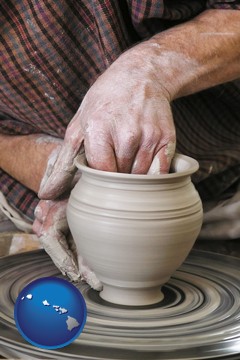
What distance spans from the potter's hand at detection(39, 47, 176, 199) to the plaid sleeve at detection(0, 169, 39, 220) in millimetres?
571

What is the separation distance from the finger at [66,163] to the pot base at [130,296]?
9.1 inches

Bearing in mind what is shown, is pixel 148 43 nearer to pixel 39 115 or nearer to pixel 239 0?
pixel 239 0

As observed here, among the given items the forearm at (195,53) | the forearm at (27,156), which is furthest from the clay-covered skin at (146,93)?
the forearm at (27,156)

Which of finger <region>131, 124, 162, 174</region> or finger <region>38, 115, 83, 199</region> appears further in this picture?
finger <region>38, 115, 83, 199</region>

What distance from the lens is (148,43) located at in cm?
151

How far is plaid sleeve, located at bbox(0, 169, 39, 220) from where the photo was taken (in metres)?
1.96

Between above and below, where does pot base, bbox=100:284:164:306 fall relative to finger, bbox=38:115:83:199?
below

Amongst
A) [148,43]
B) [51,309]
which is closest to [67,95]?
[148,43]

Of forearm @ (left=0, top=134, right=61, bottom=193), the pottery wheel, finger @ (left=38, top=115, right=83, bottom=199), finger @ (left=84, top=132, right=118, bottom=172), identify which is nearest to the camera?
the pottery wheel

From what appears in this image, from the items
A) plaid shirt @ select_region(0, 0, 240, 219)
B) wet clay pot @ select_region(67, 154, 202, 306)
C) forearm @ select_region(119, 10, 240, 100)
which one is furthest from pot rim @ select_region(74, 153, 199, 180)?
plaid shirt @ select_region(0, 0, 240, 219)

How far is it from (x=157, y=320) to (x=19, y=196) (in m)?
0.82

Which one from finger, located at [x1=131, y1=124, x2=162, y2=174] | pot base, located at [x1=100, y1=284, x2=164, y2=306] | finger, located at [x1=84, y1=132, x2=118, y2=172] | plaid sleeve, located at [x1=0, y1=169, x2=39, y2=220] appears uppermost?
finger, located at [x1=84, y1=132, x2=118, y2=172]

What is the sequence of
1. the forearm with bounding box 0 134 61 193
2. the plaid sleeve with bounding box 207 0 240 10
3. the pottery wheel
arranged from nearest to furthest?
the pottery wheel, the plaid sleeve with bounding box 207 0 240 10, the forearm with bounding box 0 134 61 193

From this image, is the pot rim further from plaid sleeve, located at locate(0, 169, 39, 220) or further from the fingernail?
plaid sleeve, located at locate(0, 169, 39, 220)
